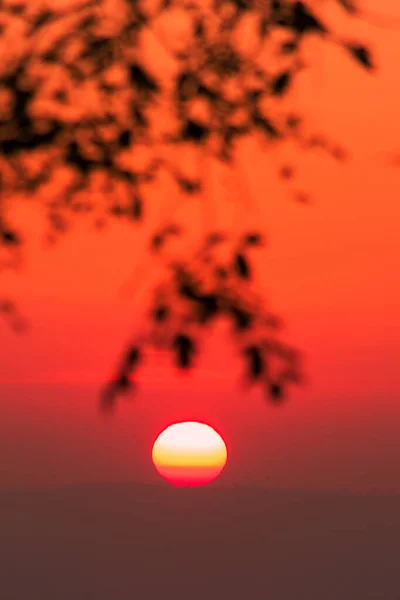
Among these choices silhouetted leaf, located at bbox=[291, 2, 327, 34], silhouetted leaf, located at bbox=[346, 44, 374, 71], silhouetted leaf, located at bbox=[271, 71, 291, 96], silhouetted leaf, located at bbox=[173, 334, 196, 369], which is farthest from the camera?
silhouetted leaf, located at bbox=[271, 71, 291, 96]

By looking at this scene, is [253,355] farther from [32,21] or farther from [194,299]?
[32,21]

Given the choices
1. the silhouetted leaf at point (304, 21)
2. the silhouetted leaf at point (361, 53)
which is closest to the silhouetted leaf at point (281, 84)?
the silhouetted leaf at point (304, 21)

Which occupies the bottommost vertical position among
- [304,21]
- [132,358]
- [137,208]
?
[132,358]

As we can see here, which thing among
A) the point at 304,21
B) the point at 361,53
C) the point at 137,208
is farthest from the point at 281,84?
the point at 137,208

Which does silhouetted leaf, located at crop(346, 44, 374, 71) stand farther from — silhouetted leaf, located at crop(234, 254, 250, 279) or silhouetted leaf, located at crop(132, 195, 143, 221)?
silhouetted leaf, located at crop(132, 195, 143, 221)

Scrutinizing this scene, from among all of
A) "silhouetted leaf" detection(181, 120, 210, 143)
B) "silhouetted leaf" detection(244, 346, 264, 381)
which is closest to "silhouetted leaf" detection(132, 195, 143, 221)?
"silhouetted leaf" detection(181, 120, 210, 143)

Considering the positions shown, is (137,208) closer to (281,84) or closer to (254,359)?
(281,84)

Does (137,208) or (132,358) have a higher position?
(137,208)

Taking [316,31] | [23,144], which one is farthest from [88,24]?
[316,31]

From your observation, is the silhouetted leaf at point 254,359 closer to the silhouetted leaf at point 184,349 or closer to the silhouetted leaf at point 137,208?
the silhouetted leaf at point 184,349

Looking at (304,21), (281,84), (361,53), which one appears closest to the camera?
(361,53)

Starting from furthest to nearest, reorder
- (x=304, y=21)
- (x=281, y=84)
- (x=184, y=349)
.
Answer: (x=281, y=84), (x=304, y=21), (x=184, y=349)

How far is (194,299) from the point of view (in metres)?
5.73

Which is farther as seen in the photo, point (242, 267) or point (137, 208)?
point (137, 208)
